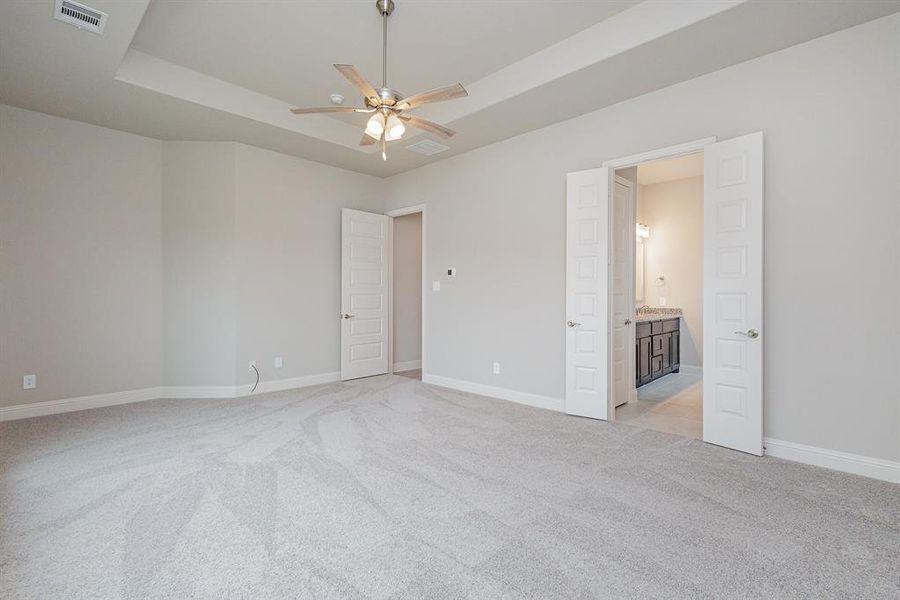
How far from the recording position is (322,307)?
220 inches

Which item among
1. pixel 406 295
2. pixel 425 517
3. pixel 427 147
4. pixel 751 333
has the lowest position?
Answer: pixel 425 517

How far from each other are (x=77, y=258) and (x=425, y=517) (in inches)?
175

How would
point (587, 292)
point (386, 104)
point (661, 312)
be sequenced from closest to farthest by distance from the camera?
point (386, 104) → point (587, 292) → point (661, 312)

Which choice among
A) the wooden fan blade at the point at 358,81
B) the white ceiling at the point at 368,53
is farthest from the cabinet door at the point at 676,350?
the wooden fan blade at the point at 358,81

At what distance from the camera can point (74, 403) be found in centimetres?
422

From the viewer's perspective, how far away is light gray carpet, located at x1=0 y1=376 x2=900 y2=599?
1716 millimetres

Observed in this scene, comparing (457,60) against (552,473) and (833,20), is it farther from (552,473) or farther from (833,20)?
(552,473)

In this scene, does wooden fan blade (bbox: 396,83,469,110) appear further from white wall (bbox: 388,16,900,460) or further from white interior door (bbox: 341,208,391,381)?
white interior door (bbox: 341,208,391,381)

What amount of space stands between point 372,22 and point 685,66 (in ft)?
7.72

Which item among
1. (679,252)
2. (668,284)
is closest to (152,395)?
(668,284)

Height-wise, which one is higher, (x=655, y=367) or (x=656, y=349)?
(x=656, y=349)

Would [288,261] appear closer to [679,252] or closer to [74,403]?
[74,403]

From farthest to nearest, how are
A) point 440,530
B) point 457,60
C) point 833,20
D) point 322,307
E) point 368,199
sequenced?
point 368,199, point 322,307, point 457,60, point 833,20, point 440,530

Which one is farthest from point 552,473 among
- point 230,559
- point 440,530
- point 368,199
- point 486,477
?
point 368,199
